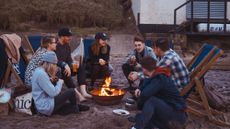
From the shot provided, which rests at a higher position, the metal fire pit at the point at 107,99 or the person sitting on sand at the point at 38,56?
the person sitting on sand at the point at 38,56

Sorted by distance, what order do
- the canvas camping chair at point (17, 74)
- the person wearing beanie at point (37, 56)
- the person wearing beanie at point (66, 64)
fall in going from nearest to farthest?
the canvas camping chair at point (17, 74) → the person wearing beanie at point (37, 56) → the person wearing beanie at point (66, 64)

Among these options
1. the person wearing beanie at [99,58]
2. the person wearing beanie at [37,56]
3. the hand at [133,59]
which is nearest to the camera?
the person wearing beanie at [37,56]

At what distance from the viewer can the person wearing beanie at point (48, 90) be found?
597 centimetres

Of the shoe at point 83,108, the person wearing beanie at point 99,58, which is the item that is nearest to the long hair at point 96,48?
the person wearing beanie at point 99,58

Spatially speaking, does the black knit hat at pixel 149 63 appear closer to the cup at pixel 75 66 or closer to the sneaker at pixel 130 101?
the sneaker at pixel 130 101

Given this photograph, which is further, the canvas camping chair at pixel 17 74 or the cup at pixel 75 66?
the cup at pixel 75 66

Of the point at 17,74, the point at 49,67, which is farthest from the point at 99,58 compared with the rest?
the point at 49,67

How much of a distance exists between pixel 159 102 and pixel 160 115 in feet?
0.49

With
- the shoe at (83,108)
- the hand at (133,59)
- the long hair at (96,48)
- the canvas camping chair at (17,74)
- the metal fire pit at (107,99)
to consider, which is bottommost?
the shoe at (83,108)

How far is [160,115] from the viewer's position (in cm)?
512

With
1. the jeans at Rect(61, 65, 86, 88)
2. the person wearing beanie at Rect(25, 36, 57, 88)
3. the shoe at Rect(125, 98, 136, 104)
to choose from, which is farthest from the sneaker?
the person wearing beanie at Rect(25, 36, 57, 88)

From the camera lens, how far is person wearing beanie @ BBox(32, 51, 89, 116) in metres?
5.97

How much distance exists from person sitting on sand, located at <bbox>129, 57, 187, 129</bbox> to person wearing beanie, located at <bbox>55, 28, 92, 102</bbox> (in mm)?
2384

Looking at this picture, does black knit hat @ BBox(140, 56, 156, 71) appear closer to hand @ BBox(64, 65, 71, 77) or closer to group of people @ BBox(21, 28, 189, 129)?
group of people @ BBox(21, 28, 189, 129)
